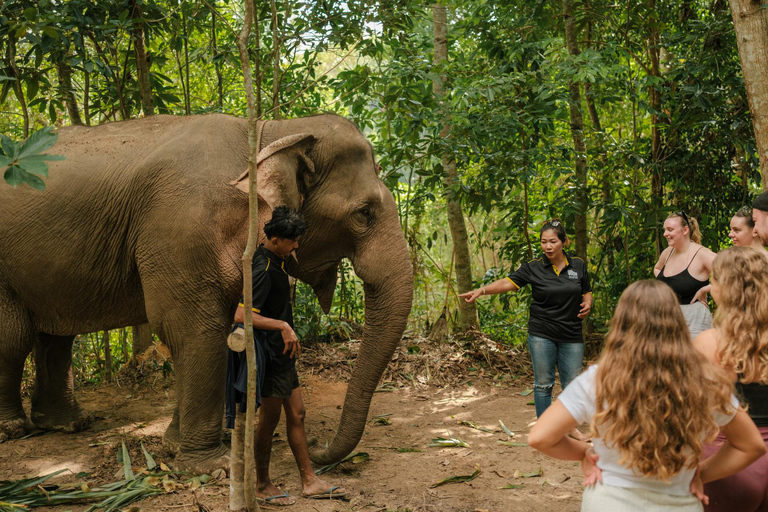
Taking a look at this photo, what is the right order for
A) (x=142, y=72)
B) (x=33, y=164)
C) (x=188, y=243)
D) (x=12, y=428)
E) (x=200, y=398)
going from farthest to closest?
(x=142, y=72) < (x=12, y=428) < (x=200, y=398) < (x=188, y=243) < (x=33, y=164)

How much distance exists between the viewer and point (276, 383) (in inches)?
158

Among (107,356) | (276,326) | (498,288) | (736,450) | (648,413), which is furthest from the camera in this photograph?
(107,356)

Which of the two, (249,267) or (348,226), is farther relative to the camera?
(348,226)

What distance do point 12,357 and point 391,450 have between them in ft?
9.87

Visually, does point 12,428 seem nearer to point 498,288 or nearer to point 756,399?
point 498,288

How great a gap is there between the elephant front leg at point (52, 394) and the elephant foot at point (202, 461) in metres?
1.65

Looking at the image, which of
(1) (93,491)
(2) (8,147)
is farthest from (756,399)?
(1) (93,491)

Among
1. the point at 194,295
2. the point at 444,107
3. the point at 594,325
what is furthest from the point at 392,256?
the point at 594,325

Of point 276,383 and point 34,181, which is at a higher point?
point 34,181

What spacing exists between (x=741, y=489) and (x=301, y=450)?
101 inches

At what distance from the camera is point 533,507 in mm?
4172

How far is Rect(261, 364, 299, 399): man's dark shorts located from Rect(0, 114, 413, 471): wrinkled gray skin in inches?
30.6

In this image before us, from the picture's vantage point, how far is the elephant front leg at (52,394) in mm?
5883

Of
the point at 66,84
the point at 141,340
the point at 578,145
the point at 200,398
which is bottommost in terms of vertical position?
the point at 200,398
